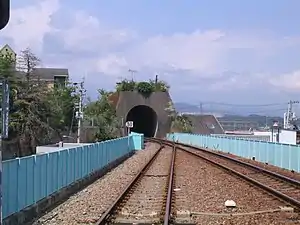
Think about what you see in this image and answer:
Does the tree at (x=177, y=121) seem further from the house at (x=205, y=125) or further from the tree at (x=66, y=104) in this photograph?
the tree at (x=66, y=104)

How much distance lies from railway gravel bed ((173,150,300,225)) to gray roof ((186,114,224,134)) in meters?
74.4

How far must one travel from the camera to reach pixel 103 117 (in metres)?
61.8

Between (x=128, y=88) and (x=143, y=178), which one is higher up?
(x=128, y=88)

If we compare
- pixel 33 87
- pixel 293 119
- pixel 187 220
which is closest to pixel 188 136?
pixel 293 119


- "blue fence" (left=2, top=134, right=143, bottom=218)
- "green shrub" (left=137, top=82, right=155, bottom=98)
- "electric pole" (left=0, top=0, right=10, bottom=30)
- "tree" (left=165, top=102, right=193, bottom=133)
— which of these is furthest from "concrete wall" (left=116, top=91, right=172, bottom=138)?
"electric pole" (left=0, top=0, right=10, bottom=30)

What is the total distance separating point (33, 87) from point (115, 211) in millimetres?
24004

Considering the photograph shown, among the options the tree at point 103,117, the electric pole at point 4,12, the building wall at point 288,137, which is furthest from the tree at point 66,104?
the electric pole at point 4,12

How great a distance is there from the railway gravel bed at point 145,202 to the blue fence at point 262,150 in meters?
6.71

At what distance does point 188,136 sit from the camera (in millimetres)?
65750

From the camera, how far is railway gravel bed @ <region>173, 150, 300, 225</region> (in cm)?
1140

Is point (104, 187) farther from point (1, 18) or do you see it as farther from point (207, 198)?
point (1, 18)

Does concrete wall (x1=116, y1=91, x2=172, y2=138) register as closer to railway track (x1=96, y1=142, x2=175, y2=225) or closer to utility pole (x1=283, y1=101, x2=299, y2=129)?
utility pole (x1=283, y1=101, x2=299, y2=129)

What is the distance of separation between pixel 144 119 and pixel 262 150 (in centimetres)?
6683

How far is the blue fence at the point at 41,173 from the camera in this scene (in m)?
10.1
